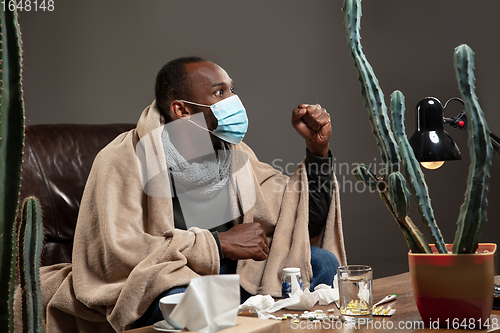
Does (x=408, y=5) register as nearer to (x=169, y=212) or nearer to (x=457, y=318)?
(x=169, y=212)

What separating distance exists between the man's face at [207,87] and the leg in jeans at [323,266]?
598 mm

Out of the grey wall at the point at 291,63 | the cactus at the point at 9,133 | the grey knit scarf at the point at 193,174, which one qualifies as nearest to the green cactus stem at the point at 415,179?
the cactus at the point at 9,133

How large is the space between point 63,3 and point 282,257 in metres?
1.84

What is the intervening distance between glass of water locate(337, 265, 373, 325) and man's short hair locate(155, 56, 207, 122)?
1.06m

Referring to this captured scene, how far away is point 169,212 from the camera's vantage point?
1543mm

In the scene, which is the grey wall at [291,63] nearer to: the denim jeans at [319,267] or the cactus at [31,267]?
the denim jeans at [319,267]

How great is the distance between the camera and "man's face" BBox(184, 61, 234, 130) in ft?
5.85

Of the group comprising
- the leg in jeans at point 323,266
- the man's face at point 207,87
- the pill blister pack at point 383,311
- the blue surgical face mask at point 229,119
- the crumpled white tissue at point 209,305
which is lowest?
the leg in jeans at point 323,266

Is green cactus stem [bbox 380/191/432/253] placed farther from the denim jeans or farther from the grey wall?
the grey wall

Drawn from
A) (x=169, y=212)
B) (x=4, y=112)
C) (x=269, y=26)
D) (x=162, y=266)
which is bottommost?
(x=162, y=266)

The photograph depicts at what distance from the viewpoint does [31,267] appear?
836mm

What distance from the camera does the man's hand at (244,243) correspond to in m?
1.44

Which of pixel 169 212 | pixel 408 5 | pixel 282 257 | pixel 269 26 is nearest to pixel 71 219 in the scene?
pixel 169 212
